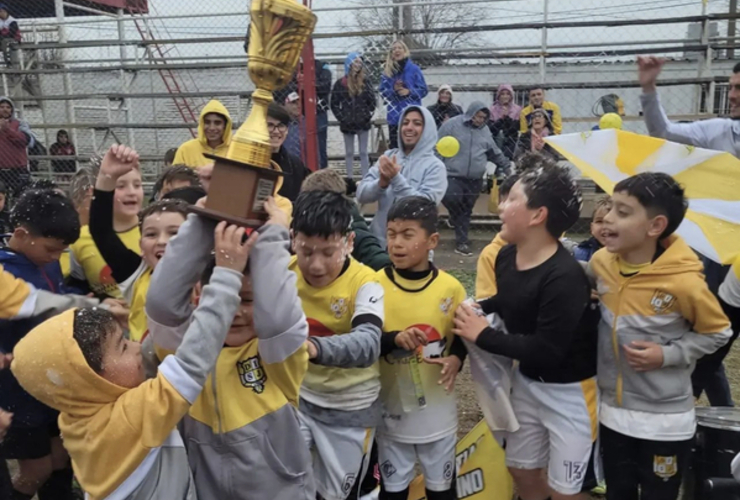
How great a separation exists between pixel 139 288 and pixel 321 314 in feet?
2.30

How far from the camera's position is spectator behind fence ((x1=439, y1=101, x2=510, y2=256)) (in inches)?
316

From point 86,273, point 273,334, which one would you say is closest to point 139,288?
point 86,273

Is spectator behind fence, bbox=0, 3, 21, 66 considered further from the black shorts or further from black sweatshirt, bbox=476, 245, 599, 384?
black sweatshirt, bbox=476, 245, 599, 384

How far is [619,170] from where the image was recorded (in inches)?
109

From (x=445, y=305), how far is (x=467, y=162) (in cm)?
575

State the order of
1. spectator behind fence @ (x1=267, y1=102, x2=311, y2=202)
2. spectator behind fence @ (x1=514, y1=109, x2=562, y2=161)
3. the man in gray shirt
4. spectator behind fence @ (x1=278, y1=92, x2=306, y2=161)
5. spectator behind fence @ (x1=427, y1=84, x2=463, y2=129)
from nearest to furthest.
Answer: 1. the man in gray shirt
2. spectator behind fence @ (x1=267, y1=102, x2=311, y2=202)
3. spectator behind fence @ (x1=278, y1=92, x2=306, y2=161)
4. spectator behind fence @ (x1=514, y1=109, x2=562, y2=161)
5. spectator behind fence @ (x1=427, y1=84, x2=463, y2=129)

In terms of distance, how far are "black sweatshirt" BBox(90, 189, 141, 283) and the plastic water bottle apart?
120 centimetres

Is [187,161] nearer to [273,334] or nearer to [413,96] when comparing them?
[273,334]

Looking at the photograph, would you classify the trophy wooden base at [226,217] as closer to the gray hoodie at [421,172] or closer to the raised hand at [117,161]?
the raised hand at [117,161]

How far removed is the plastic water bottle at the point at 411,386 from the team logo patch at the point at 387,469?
0.82 ft

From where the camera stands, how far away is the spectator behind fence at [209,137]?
4.42 metres

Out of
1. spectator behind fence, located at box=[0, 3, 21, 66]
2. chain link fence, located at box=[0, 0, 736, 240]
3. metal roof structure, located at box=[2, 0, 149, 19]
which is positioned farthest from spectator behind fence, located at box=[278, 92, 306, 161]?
spectator behind fence, located at box=[0, 3, 21, 66]

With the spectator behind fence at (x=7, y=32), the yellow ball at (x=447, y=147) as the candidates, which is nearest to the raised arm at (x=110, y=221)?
the yellow ball at (x=447, y=147)

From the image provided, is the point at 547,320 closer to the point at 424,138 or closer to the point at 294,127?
the point at 424,138
